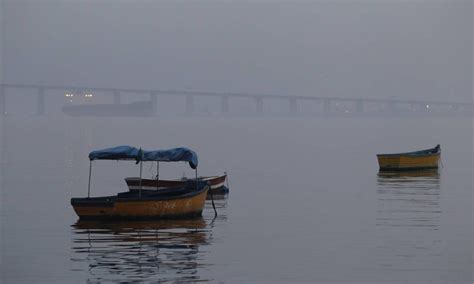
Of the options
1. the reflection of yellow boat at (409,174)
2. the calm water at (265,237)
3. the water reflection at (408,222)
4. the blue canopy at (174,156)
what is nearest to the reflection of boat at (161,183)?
the calm water at (265,237)

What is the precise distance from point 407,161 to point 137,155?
87.5 feet

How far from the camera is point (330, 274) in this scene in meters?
23.3

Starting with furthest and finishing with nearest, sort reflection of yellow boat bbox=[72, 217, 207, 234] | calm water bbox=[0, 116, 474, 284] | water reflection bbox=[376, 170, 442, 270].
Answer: reflection of yellow boat bbox=[72, 217, 207, 234] → water reflection bbox=[376, 170, 442, 270] → calm water bbox=[0, 116, 474, 284]

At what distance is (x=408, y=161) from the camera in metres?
56.2

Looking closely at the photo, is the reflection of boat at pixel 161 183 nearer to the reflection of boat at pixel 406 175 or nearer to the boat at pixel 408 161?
the reflection of boat at pixel 406 175

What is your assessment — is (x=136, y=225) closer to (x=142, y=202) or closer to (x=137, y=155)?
(x=142, y=202)

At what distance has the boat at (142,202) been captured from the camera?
31.1 metres

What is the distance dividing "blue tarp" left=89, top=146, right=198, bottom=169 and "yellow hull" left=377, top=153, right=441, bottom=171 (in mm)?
24728

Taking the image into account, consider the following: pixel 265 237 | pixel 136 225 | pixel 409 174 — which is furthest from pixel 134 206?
pixel 409 174

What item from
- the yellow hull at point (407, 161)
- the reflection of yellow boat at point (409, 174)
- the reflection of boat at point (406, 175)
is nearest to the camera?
the reflection of boat at point (406, 175)

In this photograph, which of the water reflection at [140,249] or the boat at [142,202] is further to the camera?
the boat at [142,202]

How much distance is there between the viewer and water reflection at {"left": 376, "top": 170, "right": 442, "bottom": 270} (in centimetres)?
2572

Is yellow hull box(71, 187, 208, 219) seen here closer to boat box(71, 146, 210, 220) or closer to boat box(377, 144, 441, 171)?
boat box(71, 146, 210, 220)

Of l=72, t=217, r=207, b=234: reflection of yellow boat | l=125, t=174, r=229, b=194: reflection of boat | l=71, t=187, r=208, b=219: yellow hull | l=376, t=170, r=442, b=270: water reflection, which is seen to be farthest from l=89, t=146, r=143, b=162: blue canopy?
l=376, t=170, r=442, b=270: water reflection
